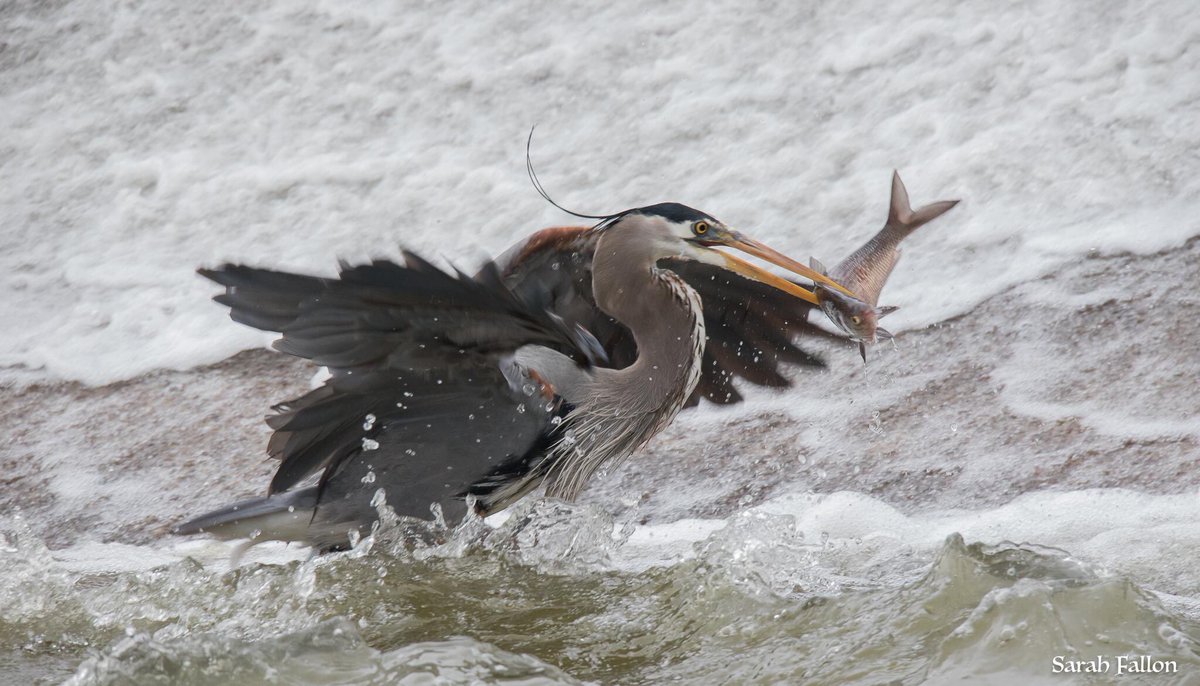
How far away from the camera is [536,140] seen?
266 inches

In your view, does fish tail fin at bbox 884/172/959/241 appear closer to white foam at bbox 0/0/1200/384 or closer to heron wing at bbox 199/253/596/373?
heron wing at bbox 199/253/596/373

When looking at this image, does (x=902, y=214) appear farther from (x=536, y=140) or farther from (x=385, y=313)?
(x=536, y=140)

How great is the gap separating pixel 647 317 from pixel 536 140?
9.94ft

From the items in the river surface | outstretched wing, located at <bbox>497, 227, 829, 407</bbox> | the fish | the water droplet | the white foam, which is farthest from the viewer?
the white foam

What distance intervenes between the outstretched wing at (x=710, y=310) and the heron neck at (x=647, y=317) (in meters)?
0.12

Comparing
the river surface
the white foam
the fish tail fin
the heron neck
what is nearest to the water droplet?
the river surface

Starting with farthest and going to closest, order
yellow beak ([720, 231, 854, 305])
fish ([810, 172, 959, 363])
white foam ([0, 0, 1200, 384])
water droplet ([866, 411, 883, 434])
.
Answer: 1. white foam ([0, 0, 1200, 384])
2. water droplet ([866, 411, 883, 434])
3. yellow beak ([720, 231, 854, 305])
4. fish ([810, 172, 959, 363])

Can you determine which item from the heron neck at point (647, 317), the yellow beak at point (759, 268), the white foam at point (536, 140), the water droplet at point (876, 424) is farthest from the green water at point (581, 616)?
the white foam at point (536, 140)

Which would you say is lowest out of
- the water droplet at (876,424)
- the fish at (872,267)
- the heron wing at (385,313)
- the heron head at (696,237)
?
the water droplet at (876,424)

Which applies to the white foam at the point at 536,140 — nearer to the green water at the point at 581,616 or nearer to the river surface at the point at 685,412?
the river surface at the point at 685,412

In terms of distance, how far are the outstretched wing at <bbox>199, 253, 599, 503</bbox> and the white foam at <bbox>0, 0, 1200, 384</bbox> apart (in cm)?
202

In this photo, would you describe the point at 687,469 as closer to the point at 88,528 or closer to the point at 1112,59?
the point at 88,528

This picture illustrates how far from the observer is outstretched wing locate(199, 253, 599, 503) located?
10.5ft

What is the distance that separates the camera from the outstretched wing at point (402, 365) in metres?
3.19
